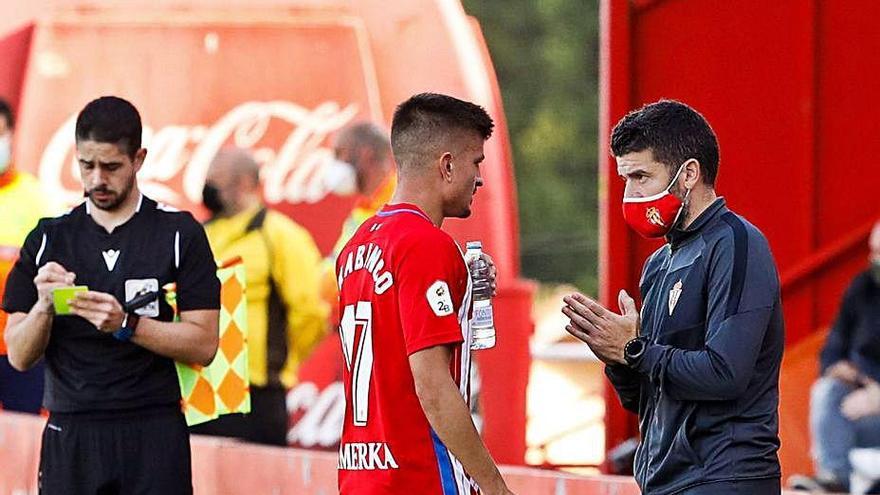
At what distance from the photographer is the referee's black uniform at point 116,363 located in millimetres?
5578

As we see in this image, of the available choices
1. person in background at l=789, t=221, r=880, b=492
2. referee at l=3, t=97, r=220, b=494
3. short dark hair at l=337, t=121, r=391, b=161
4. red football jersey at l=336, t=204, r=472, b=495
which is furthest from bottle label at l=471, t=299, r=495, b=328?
short dark hair at l=337, t=121, r=391, b=161

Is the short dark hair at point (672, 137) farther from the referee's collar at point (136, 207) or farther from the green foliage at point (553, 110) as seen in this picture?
the green foliage at point (553, 110)

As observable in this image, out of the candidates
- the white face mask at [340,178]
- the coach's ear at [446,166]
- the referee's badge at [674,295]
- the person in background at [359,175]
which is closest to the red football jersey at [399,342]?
the coach's ear at [446,166]

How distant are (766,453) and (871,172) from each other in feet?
15.4

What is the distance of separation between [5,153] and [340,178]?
2233 millimetres

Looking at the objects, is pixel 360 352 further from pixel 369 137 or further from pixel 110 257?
pixel 369 137

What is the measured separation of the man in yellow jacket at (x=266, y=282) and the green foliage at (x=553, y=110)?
62.2ft

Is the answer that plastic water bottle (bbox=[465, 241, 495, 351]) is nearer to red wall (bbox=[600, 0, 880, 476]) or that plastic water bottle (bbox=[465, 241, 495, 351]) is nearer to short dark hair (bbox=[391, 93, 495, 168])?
short dark hair (bbox=[391, 93, 495, 168])

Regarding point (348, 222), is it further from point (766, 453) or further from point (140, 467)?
point (766, 453)

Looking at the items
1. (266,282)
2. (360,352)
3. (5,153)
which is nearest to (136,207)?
(360,352)

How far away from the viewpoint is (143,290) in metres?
5.62

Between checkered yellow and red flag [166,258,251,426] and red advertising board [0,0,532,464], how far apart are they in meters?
4.01

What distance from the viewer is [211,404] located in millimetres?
5949

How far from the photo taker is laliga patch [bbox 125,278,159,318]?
561cm
